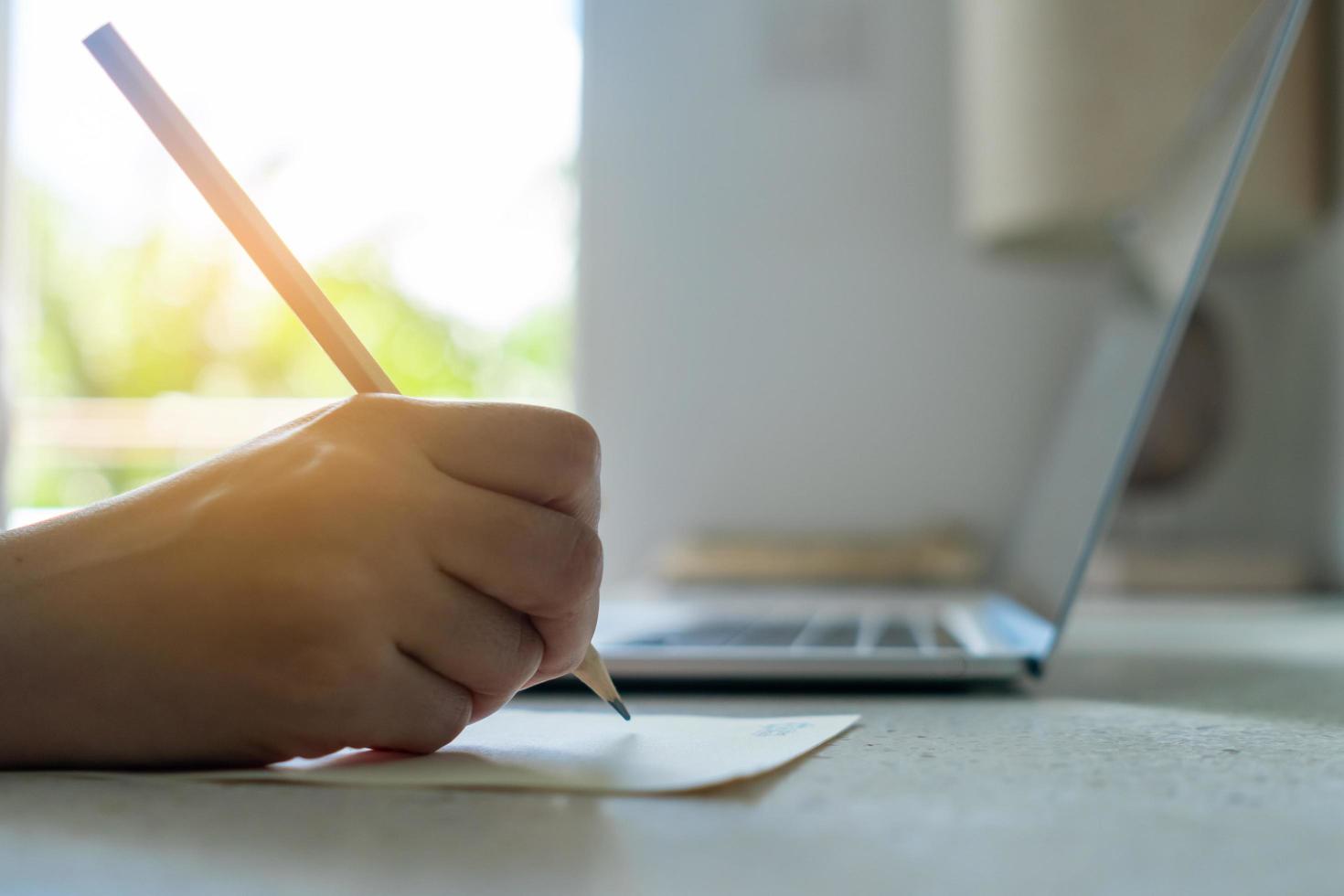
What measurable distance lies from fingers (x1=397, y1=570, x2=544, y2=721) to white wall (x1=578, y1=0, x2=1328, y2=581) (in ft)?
4.21

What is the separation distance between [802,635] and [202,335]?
753 cm

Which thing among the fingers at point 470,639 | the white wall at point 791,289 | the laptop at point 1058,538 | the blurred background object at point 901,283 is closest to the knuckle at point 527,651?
the fingers at point 470,639

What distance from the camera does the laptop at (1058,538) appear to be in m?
0.55

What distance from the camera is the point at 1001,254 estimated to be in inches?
63.9

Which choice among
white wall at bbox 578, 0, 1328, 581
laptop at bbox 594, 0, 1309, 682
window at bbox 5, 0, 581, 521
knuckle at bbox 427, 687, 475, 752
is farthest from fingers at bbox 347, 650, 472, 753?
window at bbox 5, 0, 581, 521

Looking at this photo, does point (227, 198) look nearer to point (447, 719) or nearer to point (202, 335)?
point (447, 719)

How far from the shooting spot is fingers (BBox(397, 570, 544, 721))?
0.34 meters

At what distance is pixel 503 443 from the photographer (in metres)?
0.34

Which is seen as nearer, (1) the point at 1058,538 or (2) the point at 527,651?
(2) the point at 527,651

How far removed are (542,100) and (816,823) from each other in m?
3.82

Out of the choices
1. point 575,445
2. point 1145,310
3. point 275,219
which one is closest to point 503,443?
point 575,445

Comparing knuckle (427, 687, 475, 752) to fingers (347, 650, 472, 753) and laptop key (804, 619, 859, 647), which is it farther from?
laptop key (804, 619, 859, 647)

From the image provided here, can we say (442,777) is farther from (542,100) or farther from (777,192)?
(542,100)

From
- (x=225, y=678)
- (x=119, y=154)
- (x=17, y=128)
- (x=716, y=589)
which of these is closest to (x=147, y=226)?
(x=119, y=154)
